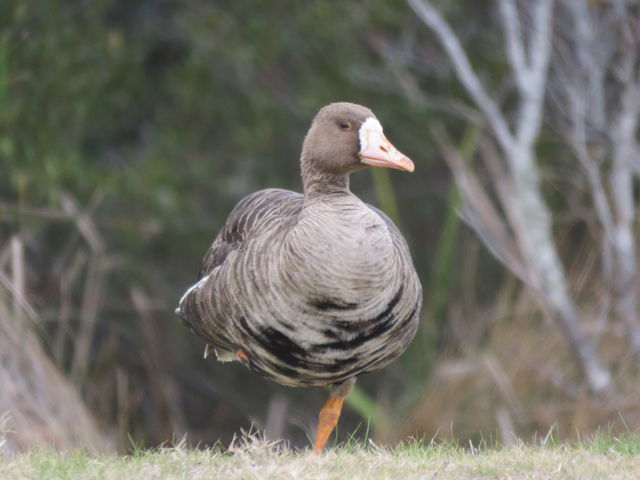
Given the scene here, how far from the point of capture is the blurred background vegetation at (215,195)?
8.41m

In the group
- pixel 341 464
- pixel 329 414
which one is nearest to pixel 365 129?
pixel 329 414

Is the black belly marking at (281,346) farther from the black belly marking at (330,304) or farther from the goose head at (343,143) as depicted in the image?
the goose head at (343,143)

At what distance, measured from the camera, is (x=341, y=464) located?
4.75 metres

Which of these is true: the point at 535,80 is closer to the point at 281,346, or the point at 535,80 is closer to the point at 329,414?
the point at 329,414

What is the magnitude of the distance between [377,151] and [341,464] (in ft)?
5.14

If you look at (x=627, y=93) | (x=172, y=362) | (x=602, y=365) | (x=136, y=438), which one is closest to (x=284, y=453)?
(x=602, y=365)

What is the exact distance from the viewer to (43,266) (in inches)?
414

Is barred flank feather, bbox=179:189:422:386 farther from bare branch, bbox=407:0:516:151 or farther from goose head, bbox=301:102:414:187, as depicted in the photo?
bare branch, bbox=407:0:516:151

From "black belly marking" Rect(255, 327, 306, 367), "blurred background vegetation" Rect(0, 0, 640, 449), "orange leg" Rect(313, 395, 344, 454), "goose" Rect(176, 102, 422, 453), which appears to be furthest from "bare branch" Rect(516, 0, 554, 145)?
"black belly marking" Rect(255, 327, 306, 367)

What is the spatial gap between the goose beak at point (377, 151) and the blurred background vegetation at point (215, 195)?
276 centimetres

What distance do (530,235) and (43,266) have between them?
439cm

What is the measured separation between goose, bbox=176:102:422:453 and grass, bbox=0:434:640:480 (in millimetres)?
518

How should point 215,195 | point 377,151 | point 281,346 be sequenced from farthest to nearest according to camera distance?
point 215,195, point 377,151, point 281,346

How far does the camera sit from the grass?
14.8 ft
